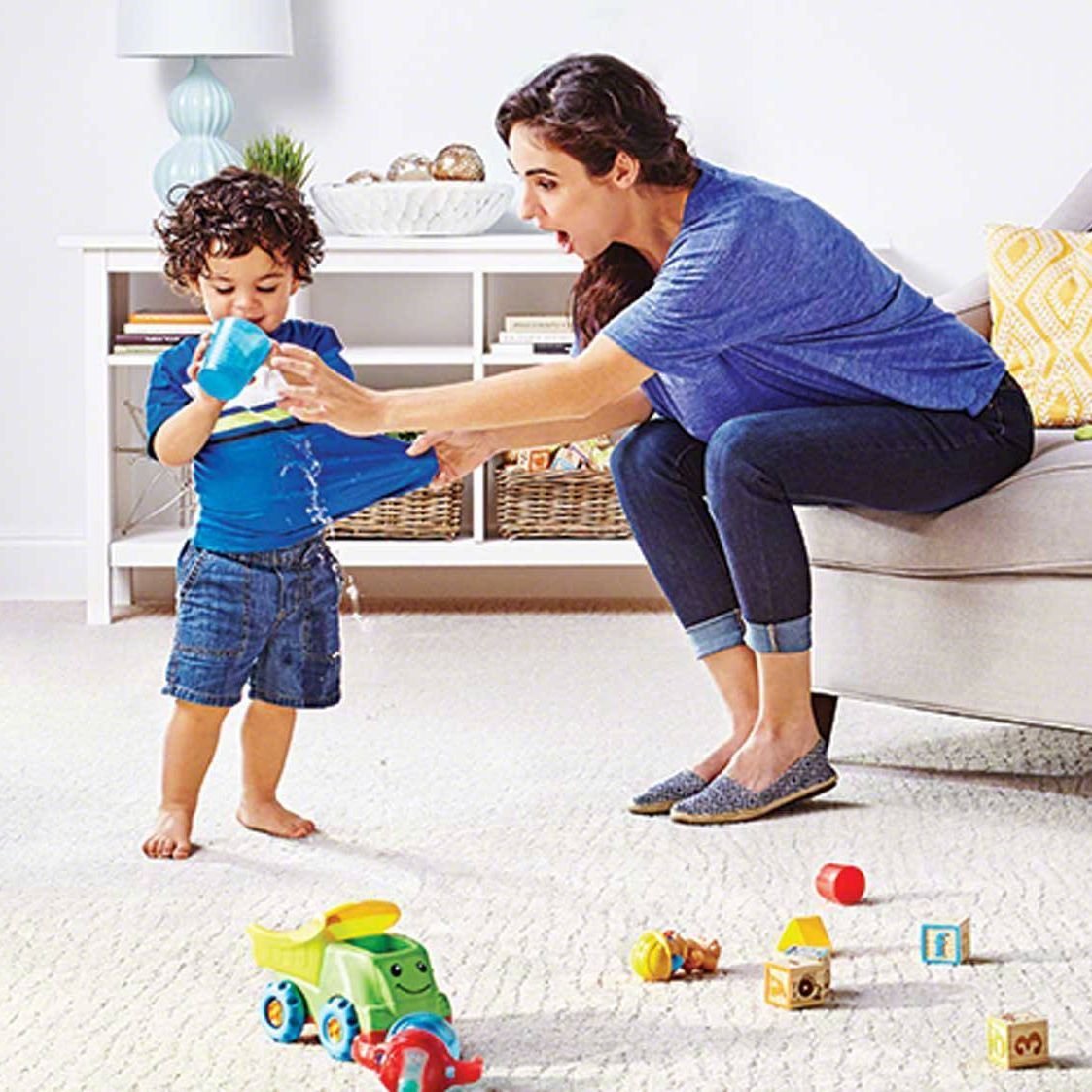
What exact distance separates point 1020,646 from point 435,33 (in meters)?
2.12

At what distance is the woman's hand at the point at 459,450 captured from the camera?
218 centimetres

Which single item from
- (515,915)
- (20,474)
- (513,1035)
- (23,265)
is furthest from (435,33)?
(513,1035)

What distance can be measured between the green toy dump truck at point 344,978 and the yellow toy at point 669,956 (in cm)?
20

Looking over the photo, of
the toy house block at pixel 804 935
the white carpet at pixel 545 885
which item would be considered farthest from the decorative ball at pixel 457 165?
the toy house block at pixel 804 935

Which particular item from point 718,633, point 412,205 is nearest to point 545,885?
point 718,633

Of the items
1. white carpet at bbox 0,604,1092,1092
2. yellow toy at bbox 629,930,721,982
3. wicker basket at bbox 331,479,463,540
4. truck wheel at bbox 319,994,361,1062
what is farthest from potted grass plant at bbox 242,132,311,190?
truck wheel at bbox 319,994,361,1062

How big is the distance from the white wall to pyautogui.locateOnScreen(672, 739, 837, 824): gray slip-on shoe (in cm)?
180

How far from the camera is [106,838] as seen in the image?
6.96 ft

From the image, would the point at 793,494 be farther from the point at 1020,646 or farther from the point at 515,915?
the point at 515,915

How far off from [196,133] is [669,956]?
2507mm

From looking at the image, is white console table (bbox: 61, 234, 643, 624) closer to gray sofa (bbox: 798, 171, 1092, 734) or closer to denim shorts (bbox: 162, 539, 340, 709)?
gray sofa (bbox: 798, 171, 1092, 734)

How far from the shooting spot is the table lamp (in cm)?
A: 360

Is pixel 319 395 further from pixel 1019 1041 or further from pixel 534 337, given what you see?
pixel 534 337

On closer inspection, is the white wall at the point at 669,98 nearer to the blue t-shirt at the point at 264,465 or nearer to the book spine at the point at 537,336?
the book spine at the point at 537,336
